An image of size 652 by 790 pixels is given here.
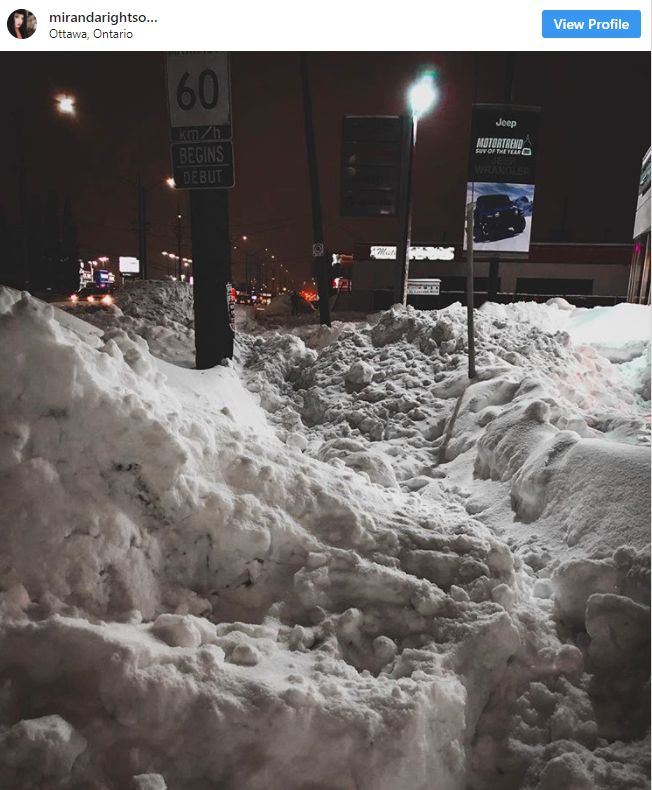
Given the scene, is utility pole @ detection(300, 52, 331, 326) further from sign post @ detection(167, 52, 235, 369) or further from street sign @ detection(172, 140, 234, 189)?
street sign @ detection(172, 140, 234, 189)

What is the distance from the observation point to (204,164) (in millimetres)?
7086

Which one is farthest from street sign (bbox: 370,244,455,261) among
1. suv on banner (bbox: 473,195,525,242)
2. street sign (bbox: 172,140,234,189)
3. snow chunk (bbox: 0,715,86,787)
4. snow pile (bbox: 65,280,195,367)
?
snow chunk (bbox: 0,715,86,787)

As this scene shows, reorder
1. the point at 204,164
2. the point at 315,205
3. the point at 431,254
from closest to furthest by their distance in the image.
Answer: the point at 204,164 → the point at 315,205 → the point at 431,254

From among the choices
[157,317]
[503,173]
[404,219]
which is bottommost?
[157,317]

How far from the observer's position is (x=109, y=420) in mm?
2826

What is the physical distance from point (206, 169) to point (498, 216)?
14.4 meters

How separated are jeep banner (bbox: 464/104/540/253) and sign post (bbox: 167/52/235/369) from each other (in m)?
10.8

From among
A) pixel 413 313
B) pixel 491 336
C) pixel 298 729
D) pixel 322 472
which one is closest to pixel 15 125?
pixel 413 313

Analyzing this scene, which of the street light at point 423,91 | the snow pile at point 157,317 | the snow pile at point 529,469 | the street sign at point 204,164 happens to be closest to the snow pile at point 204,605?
the snow pile at point 529,469

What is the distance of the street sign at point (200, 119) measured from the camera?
22.1ft
